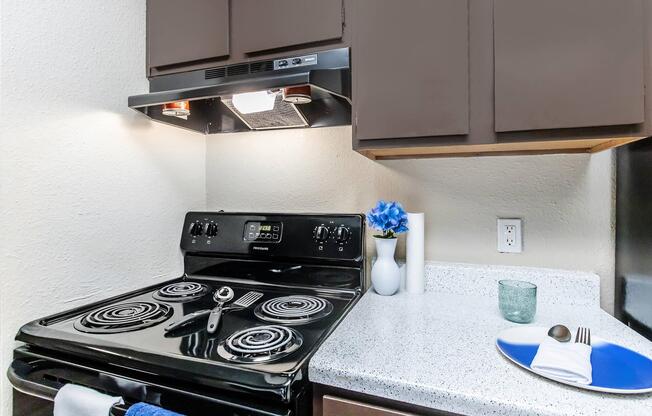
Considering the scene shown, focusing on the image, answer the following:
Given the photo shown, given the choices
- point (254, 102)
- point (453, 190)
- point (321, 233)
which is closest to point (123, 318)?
point (321, 233)

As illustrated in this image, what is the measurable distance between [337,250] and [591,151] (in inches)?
35.8

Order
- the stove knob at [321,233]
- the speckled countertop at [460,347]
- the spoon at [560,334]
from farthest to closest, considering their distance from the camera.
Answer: the stove knob at [321,233]
the spoon at [560,334]
the speckled countertop at [460,347]

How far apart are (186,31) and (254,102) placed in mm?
359

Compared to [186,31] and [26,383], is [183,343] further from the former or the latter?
[186,31]

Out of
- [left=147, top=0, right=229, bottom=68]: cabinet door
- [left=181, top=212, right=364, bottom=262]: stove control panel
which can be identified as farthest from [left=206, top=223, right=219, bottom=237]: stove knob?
[left=147, top=0, right=229, bottom=68]: cabinet door

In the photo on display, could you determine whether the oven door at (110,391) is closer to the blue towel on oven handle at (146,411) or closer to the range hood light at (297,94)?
the blue towel on oven handle at (146,411)

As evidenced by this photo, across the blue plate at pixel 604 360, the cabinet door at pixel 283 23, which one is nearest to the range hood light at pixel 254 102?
the cabinet door at pixel 283 23

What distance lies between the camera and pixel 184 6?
1.19 m

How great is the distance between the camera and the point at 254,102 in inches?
46.6

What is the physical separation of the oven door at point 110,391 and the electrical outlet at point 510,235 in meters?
0.86

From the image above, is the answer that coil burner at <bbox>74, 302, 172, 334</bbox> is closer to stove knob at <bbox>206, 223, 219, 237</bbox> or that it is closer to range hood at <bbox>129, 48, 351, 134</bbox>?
stove knob at <bbox>206, 223, 219, 237</bbox>

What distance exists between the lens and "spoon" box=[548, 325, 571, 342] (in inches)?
31.2

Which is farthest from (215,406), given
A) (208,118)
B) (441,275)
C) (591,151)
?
(591,151)

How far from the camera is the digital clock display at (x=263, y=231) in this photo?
52.5 inches
